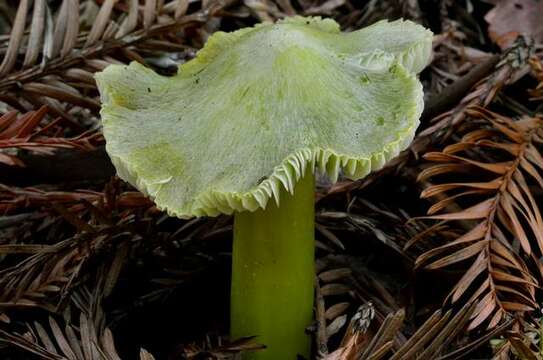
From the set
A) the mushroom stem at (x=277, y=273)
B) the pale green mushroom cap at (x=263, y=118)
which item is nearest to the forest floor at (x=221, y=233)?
the mushroom stem at (x=277, y=273)

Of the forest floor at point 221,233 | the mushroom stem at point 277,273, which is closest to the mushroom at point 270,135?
the mushroom stem at point 277,273

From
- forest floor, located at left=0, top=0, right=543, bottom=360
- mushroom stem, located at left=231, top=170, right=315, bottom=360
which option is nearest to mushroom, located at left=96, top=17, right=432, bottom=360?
mushroom stem, located at left=231, top=170, right=315, bottom=360

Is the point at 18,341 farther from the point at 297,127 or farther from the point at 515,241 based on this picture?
the point at 515,241

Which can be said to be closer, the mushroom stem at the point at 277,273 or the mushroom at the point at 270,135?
the mushroom at the point at 270,135

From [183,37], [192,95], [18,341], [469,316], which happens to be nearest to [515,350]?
[469,316]

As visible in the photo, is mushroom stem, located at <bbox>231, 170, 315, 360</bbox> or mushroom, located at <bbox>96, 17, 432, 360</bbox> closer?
mushroom, located at <bbox>96, 17, 432, 360</bbox>

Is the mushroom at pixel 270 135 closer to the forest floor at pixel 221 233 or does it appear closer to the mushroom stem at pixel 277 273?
the mushroom stem at pixel 277 273

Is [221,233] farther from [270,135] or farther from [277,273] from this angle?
[270,135]

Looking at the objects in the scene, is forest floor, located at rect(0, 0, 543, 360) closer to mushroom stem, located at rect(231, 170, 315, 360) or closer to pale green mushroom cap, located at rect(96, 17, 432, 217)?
mushroom stem, located at rect(231, 170, 315, 360)

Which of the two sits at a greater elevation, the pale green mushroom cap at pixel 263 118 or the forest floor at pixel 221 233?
the pale green mushroom cap at pixel 263 118
